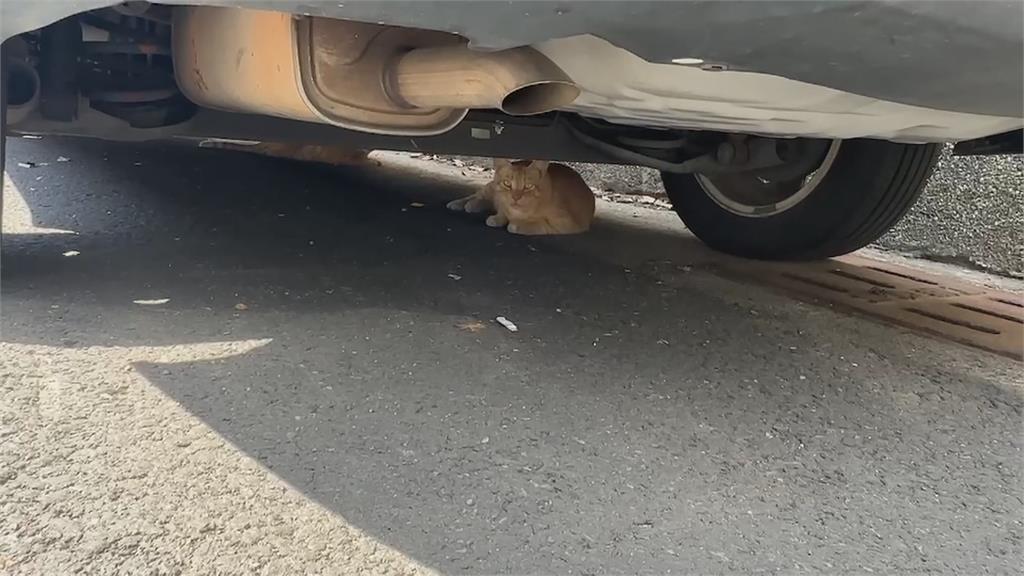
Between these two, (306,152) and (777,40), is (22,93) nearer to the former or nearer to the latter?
(777,40)

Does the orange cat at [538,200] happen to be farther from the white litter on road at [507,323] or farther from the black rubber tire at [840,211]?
the white litter on road at [507,323]

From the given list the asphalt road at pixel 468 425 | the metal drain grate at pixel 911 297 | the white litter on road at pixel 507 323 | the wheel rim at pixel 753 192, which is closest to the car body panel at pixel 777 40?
the asphalt road at pixel 468 425

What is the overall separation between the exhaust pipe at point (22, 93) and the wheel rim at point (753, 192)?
1.92m

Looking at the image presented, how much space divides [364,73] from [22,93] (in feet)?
3.01

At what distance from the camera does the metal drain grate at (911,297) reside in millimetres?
1928

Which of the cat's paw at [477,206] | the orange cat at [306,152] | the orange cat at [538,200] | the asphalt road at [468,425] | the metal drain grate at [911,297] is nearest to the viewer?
the asphalt road at [468,425]

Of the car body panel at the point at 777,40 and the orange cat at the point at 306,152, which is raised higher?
the car body panel at the point at 777,40

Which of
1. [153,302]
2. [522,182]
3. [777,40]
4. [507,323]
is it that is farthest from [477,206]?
[777,40]

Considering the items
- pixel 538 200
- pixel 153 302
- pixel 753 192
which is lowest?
pixel 153 302

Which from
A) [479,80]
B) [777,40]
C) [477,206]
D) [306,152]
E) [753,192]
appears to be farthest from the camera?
[306,152]

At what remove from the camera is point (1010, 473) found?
1.19 meters

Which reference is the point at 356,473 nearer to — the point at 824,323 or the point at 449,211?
the point at 824,323

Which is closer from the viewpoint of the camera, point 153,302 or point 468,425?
point 468,425

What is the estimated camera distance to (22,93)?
67.4 inches
